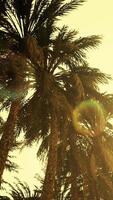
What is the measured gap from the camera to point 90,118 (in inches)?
693

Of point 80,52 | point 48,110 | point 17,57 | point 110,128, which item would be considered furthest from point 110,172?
point 17,57

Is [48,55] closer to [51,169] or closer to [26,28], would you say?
[26,28]

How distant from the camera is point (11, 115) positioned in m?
15.5

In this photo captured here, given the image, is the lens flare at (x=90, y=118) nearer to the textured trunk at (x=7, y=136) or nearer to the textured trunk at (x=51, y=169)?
the textured trunk at (x=51, y=169)

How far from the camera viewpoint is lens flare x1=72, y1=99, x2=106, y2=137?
1684 cm

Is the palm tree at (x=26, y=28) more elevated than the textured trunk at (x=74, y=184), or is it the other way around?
the palm tree at (x=26, y=28)

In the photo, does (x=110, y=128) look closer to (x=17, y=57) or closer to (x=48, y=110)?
(x=48, y=110)

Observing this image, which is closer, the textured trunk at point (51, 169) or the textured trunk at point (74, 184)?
the textured trunk at point (51, 169)

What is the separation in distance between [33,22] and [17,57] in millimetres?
1891

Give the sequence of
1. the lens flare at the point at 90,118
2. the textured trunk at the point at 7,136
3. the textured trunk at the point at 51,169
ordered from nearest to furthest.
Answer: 1. the textured trunk at the point at 7,136
2. the textured trunk at the point at 51,169
3. the lens flare at the point at 90,118

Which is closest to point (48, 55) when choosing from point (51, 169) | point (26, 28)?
point (26, 28)

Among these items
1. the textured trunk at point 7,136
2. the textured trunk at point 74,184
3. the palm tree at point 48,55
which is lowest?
the textured trunk at point 74,184

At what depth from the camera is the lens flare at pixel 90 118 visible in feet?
55.3

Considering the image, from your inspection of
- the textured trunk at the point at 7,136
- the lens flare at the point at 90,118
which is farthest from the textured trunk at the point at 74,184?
the textured trunk at the point at 7,136
